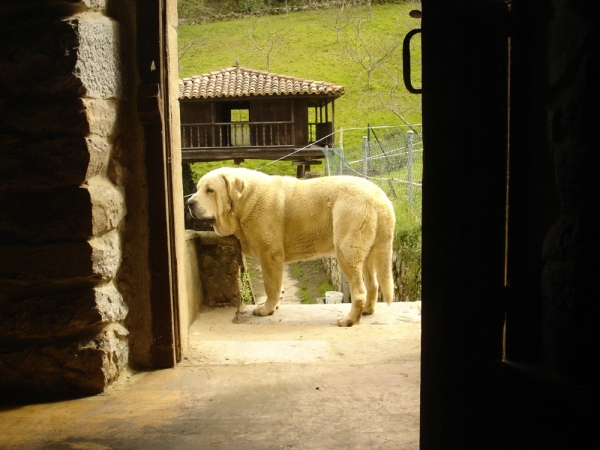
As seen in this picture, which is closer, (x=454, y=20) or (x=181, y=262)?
(x=454, y=20)

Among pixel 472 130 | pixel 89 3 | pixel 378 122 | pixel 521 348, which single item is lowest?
pixel 521 348

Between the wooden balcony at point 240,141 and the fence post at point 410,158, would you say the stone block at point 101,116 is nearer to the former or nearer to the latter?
the fence post at point 410,158

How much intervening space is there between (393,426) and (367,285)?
3904mm

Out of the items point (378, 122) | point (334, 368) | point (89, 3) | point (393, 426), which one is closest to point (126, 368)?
point (334, 368)

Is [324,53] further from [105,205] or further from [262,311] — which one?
[105,205]

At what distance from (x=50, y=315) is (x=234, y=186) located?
11.4 ft

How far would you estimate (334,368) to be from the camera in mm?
2992

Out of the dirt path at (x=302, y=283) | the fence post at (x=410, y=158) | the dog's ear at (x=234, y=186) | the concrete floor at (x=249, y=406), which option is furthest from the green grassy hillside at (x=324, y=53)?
the concrete floor at (x=249, y=406)

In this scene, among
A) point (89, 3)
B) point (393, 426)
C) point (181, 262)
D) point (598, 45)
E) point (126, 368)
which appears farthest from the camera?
point (181, 262)

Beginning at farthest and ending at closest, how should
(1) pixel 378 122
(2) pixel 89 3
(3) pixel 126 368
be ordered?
(1) pixel 378 122, (3) pixel 126 368, (2) pixel 89 3

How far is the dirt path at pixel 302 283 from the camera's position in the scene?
13.1m

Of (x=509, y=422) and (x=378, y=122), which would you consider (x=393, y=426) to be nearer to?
(x=509, y=422)

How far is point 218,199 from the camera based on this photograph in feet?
18.8

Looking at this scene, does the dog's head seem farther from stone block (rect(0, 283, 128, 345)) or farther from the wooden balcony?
the wooden balcony
